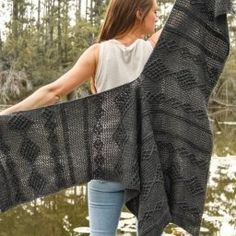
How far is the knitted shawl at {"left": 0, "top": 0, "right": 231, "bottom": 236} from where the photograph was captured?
188 centimetres

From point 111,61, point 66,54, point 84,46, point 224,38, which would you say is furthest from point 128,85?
point 66,54

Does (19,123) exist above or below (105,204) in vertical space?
above

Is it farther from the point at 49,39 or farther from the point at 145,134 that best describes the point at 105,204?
the point at 49,39

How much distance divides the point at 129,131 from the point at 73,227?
2937mm

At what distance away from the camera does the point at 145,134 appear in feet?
6.15

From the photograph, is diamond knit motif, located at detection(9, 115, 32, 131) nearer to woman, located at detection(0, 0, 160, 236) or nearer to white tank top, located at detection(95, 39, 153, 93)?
woman, located at detection(0, 0, 160, 236)

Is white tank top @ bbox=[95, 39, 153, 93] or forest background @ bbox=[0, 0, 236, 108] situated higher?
white tank top @ bbox=[95, 39, 153, 93]

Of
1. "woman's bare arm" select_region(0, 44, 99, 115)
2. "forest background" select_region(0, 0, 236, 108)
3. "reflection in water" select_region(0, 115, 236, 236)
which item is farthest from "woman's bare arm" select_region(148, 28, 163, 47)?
"forest background" select_region(0, 0, 236, 108)

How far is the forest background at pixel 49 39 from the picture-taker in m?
21.8

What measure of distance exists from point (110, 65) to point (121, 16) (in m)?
0.18

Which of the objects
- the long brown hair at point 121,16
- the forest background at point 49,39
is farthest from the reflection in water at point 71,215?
the forest background at point 49,39

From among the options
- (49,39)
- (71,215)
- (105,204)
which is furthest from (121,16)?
(49,39)

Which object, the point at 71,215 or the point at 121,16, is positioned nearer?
the point at 121,16

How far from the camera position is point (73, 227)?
466cm
